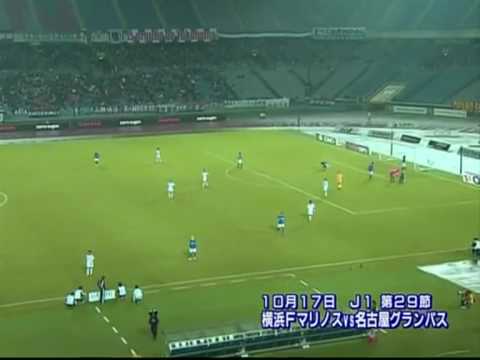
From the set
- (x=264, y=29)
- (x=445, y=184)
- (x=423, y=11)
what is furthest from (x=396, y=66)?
(x=445, y=184)

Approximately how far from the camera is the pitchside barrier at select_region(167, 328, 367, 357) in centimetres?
2544

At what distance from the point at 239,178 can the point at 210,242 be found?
1722cm

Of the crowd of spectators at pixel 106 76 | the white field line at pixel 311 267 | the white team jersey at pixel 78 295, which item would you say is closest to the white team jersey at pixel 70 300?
the white team jersey at pixel 78 295

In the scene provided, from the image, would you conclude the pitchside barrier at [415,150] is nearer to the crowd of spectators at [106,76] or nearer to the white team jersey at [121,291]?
the crowd of spectators at [106,76]

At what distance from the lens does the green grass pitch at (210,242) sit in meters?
28.2

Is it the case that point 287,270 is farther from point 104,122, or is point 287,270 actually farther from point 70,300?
point 104,122

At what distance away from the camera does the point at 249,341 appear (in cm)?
2597

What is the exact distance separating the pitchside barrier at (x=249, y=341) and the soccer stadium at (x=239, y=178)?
62mm

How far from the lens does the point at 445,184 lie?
5450 cm

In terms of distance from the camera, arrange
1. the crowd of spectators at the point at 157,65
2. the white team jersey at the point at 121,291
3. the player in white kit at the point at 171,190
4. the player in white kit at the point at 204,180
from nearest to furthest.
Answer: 1. the white team jersey at the point at 121,291
2. the player in white kit at the point at 171,190
3. the player in white kit at the point at 204,180
4. the crowd of spectators at the point at 157,65

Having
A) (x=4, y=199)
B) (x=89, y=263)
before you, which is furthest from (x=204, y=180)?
(x=89, y=263)

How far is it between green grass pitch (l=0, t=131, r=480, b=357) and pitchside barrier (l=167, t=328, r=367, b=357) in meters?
0.56

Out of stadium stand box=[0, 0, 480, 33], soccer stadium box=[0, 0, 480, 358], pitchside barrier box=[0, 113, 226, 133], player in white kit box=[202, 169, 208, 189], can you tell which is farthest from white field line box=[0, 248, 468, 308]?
stadium stand box=[0, 0, 480, 33]

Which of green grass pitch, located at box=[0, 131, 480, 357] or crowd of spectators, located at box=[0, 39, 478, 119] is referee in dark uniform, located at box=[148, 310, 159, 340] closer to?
green grass pitch, located at box=[0, 131, 480, 357]
